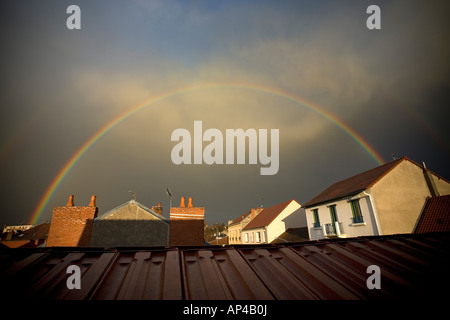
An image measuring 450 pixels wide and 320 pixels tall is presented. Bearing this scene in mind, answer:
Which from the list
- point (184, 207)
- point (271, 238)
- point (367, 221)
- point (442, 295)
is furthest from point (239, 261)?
point (271, 238)

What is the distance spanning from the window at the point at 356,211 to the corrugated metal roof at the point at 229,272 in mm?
14114

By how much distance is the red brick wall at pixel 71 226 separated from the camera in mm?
11773

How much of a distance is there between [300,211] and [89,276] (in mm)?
35258

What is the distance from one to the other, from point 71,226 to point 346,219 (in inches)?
825

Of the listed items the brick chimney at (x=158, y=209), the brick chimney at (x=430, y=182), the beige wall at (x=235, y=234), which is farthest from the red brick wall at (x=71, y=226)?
the beige wall at (x=235, y=234)

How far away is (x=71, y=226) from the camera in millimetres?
12250

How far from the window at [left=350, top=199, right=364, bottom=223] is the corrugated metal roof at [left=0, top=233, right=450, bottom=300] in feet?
46.3

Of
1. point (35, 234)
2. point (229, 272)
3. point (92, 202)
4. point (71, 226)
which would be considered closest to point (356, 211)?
point (229, 272)

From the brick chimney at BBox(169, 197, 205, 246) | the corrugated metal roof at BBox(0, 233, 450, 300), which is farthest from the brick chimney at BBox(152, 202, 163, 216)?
the corrugated metal roof at BBox(0, 233, 450, 300)

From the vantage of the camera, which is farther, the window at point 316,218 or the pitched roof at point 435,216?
the window at point 316,218

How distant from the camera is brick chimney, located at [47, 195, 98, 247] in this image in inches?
464

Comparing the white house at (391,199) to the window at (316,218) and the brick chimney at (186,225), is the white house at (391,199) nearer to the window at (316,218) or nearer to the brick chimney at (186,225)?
the window at (316,218)

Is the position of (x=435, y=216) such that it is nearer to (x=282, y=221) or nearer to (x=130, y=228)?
(x=282, y=221)
